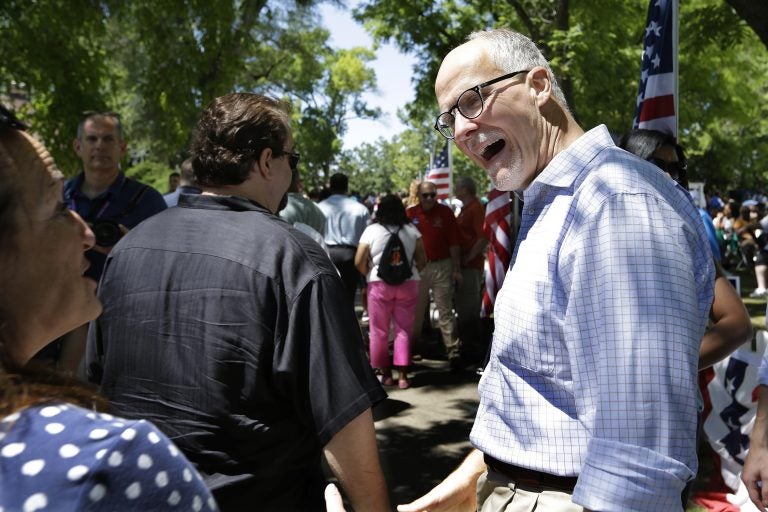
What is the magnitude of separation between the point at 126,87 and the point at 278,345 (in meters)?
27.8

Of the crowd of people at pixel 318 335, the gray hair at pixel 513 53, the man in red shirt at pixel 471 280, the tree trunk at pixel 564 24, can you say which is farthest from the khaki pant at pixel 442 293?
the gray hair at pixel 513 53

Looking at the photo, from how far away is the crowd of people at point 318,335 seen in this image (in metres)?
1.04

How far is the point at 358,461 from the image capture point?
2.02 metres

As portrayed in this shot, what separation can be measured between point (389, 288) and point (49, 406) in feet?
20.7

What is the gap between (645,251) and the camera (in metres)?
1.40

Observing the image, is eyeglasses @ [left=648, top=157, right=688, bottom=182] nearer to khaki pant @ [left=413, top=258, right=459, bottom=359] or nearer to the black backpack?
the black backpack

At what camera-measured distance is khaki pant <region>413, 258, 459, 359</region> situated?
8.12m

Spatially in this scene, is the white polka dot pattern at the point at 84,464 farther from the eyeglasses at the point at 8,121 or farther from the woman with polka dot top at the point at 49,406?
the eyeglasses at the point at 8,121

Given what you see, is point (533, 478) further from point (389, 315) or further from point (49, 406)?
point (389, 315)

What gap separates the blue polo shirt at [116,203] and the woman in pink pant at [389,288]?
2786mm

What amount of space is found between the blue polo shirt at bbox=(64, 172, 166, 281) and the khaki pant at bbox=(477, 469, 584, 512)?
3346mm

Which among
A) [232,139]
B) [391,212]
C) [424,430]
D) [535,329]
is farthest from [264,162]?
[391,212]

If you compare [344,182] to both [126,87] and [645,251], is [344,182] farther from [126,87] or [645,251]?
[126,87]

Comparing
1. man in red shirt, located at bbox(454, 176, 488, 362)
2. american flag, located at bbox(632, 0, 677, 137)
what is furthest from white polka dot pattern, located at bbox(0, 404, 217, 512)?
man in red shirt, located at bbox(454, 176, 488, 362)
